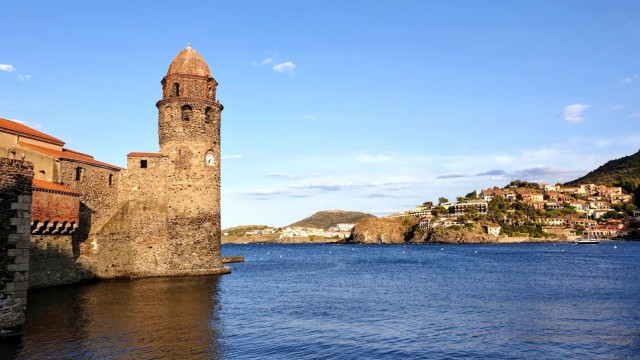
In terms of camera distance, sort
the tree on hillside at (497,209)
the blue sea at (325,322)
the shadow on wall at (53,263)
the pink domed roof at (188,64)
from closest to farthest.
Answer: the blue sea at (325,322) < the shadow on wall at (53,263) < the pink domed roof at (188,64) < the tree on hillside at (497,209)

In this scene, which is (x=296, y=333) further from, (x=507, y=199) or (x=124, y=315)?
(x=507, y=199)

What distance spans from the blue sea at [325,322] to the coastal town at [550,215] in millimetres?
139938

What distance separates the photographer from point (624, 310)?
23.2 meters

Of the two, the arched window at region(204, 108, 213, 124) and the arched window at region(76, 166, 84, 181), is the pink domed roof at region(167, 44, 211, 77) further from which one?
the arched window at region(76, 166, 84, 181)

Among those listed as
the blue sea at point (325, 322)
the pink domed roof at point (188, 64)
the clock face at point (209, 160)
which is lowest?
the blue sea at point (325, 322)

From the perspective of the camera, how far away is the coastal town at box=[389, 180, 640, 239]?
→ 531 feet

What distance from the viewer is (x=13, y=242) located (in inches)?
589

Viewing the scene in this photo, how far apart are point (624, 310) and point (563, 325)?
19.2 ft

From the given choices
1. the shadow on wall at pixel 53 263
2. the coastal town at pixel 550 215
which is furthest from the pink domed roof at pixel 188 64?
the coastal town at pixel 550 215

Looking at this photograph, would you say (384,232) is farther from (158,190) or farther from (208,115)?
(158,190)

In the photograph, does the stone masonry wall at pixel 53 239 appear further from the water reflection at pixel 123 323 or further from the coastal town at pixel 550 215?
the coastal town at pixel 550 215

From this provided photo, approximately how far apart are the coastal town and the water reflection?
149637mm

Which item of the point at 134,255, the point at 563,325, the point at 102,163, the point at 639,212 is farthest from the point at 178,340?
the point at 639,212

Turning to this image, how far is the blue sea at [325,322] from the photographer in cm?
1529
